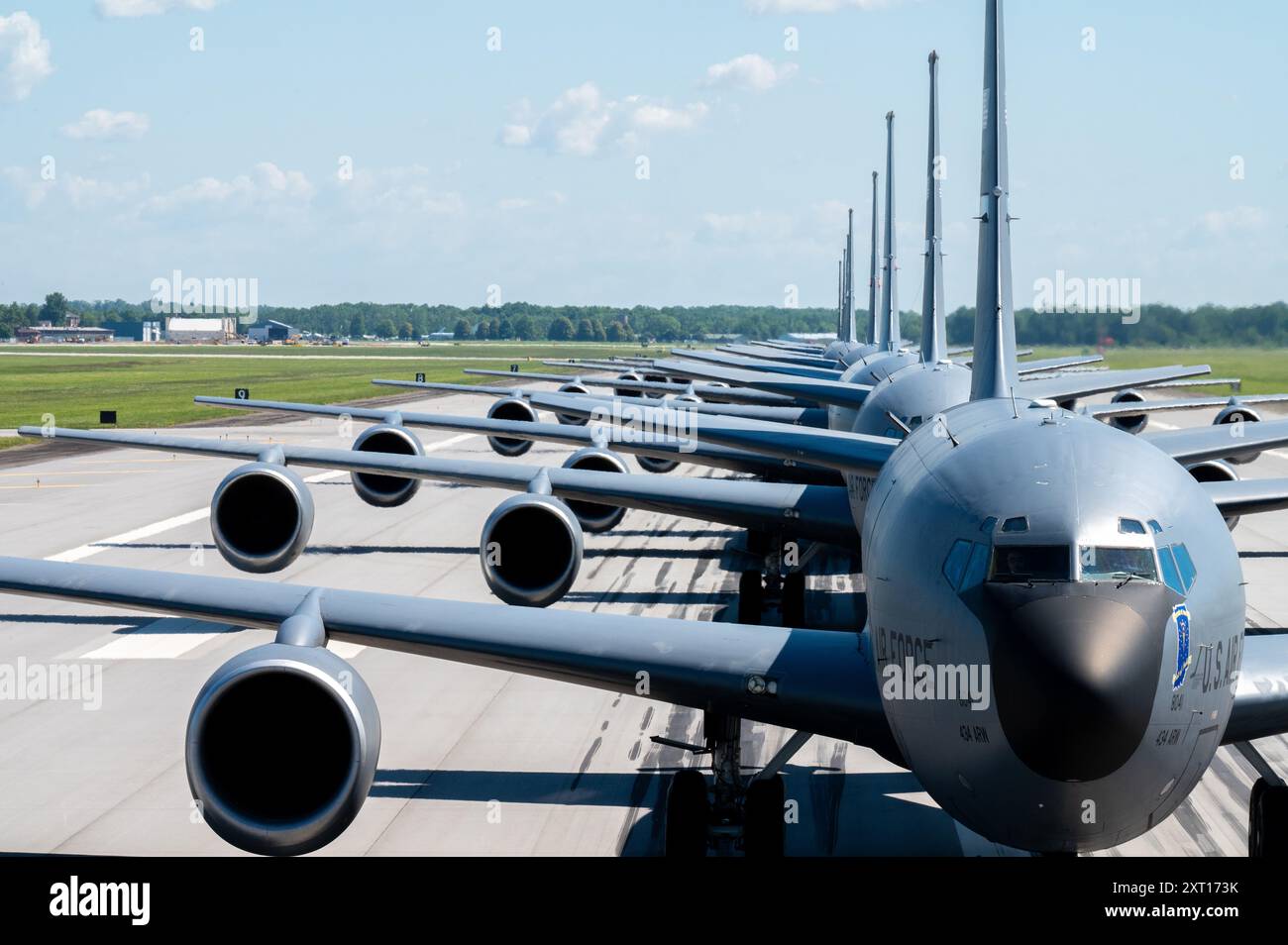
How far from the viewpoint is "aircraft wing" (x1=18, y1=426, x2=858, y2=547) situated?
16.4 metres

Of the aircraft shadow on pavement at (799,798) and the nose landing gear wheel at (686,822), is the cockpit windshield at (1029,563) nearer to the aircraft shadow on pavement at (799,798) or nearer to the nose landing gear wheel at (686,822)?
the nose landing gear wheel at (686,822)

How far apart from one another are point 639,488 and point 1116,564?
9944mm

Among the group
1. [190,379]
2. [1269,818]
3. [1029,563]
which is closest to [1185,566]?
[1029,563]

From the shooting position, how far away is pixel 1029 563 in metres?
6.98

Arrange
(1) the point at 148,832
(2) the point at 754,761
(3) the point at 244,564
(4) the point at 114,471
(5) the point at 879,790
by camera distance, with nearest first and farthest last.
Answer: (1) the point at 148,832 < (5) the point at 879,790 < (2) the point at 754,761 < (3) the point at 244,564 < (4) the point at 114,471

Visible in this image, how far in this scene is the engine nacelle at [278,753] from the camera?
7711 millimetres

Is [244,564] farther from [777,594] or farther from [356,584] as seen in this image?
[777,594]

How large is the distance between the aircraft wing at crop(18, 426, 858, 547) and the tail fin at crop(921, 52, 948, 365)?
663 centimetres

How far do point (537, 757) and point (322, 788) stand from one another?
540 centimetres

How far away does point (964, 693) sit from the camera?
7.14m

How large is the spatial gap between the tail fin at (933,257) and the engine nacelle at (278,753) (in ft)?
54.9

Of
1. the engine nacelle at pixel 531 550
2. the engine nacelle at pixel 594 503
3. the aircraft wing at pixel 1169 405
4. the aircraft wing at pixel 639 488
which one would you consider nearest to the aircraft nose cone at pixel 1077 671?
the engine nacelle at pixel 531 550
